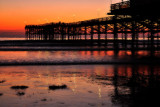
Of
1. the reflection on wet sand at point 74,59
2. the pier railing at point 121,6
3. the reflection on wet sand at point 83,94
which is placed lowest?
the reflection on wet sand at point 83,94

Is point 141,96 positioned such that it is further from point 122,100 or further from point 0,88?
point 0,88

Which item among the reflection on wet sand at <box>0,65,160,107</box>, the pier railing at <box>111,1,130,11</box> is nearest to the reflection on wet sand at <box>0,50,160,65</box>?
the pier railing at <box>111,1,130,11</box>

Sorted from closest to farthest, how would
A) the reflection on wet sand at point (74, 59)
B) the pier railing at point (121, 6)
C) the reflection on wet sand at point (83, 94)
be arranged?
the reflection on wet sand at point (83, 94) < the reflection on wet sand at point (74, 59) < the pier railing at point (121, 6)

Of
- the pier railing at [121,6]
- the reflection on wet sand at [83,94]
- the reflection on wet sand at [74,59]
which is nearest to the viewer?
the reflection on wet sand at [83,94]

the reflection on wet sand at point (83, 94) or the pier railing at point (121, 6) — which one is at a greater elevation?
the pier railing at point (121, 6)

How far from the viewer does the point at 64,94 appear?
8.95 meters

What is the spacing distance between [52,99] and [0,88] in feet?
9.42

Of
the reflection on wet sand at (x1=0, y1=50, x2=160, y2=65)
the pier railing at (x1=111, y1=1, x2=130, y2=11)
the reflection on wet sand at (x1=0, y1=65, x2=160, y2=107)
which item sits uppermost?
the pier railing at (x1=111, y1=1, x2=130, y2=11)

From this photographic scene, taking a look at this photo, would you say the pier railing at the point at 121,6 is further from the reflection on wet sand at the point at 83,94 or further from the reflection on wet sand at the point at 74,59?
the reflection on wet sand at the point at 83,94

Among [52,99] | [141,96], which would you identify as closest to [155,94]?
[141,96]

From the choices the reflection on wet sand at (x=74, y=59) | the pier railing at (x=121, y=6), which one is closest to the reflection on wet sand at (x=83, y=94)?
the reflection on wet sand at (x=74, y=59)

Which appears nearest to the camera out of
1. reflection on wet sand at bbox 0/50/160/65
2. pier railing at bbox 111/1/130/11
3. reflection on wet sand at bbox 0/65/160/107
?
reflection on wet sand at bbox 0/65/160/107

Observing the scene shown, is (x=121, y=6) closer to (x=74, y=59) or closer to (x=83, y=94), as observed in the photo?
(x=74, y=59)

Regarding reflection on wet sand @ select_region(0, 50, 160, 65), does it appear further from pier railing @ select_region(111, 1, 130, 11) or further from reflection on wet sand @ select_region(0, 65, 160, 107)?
reflection on wet sand @ select_region(0, 65, 160, 107)
